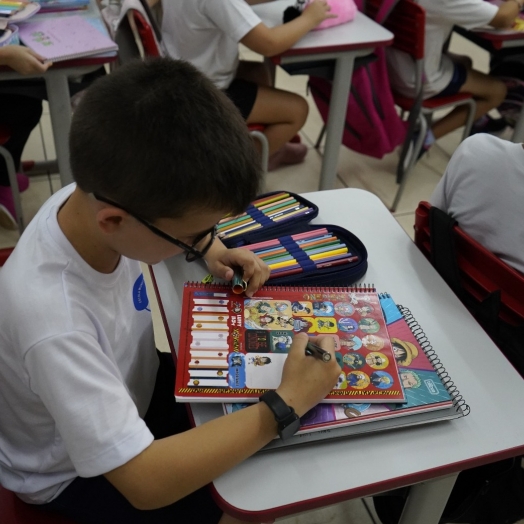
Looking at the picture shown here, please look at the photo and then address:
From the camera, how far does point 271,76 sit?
2.43m

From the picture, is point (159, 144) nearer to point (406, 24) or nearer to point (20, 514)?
point (20, 514)

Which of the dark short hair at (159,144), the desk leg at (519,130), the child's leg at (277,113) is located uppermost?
the dark short hair at (159,144)

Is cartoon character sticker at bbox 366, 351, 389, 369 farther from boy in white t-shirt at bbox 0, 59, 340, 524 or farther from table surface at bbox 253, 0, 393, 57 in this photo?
table surface at bbox 253, 0, 393, 57

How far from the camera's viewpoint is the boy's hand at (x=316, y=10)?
1972mm

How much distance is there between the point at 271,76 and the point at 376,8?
497 millimetres

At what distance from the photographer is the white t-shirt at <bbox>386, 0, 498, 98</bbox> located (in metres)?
2.20

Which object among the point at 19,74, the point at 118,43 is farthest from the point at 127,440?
the point at 118,43

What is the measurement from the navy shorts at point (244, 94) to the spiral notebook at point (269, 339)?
4.35 feet

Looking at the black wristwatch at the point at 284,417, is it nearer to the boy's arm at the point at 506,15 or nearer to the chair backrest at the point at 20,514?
the chair backrest at the point at 20,514

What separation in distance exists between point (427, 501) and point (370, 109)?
1.83 metres

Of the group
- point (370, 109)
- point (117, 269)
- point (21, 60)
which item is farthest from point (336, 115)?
point (117, 269)

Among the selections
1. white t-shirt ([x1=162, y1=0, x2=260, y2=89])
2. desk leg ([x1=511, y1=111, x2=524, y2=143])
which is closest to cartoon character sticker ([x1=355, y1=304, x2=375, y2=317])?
white t-shirt ([x1=162, y1=0, x2=260, y2=89])

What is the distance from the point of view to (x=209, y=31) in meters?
2.02

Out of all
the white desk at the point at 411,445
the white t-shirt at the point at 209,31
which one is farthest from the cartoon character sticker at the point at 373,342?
the white t-shirt at the point at 209,31
